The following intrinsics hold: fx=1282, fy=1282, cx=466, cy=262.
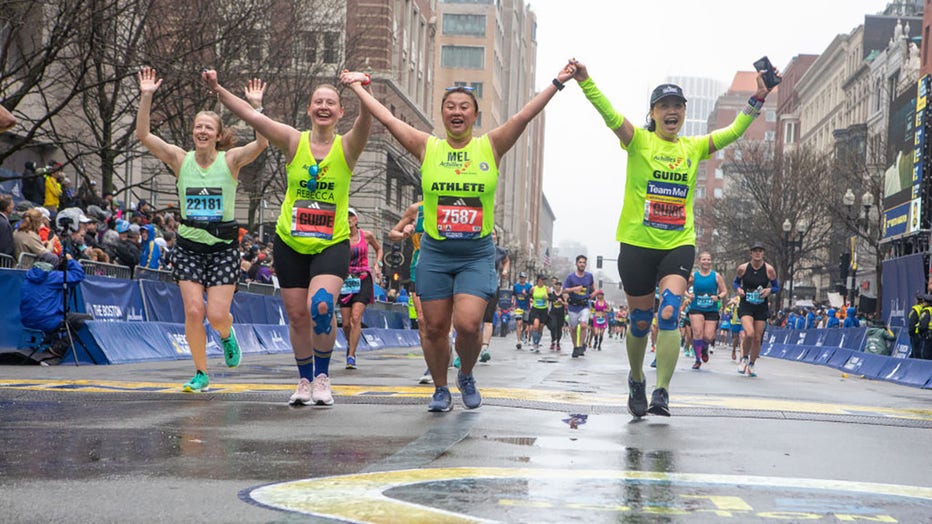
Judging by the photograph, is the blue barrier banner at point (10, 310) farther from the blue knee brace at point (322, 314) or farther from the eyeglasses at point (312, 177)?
the eyeglasses at point (312, 177)

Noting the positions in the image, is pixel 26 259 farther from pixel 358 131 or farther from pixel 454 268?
pixel 454 268

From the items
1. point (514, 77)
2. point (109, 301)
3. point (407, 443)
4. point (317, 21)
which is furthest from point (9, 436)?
point (514, 77)

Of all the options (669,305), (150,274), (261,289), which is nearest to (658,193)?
(669,305)

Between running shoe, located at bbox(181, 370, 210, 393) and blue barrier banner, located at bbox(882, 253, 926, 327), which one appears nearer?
running shoe, located at bbox(181, 370, 210, 393)

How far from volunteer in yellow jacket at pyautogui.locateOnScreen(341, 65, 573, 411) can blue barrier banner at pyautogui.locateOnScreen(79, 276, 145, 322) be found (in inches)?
292

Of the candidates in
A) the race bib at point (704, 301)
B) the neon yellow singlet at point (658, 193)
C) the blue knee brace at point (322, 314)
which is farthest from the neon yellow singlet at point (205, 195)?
the race bib at point (704, 301)

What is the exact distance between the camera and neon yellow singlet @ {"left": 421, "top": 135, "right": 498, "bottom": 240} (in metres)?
7.87

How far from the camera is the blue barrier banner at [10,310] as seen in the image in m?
13.4

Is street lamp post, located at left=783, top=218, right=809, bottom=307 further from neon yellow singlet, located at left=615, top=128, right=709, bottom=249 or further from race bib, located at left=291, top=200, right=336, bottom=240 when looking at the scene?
race bib, located at left=291, top=200, right=336, bottom=240

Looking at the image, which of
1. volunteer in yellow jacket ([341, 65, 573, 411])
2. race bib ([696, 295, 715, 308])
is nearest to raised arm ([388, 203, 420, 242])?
volunteer in yellow jacket ([341, 65, 573, 411])

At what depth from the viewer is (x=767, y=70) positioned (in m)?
8.84

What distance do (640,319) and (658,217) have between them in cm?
70

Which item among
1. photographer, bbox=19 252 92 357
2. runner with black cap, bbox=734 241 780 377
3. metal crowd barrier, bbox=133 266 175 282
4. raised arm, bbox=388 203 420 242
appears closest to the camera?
raised arm, bbox=388 203 420 242

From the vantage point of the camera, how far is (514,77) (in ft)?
441
